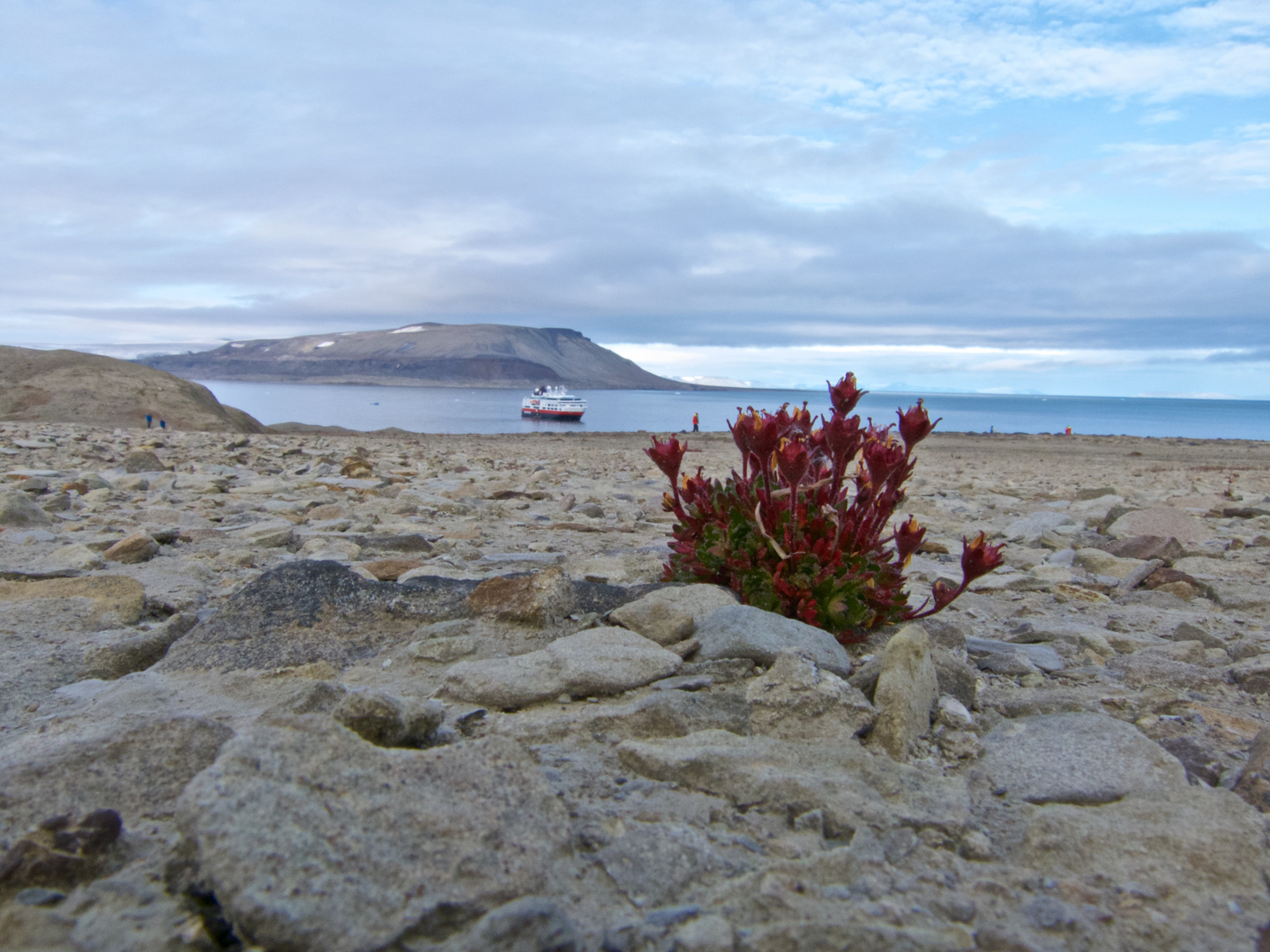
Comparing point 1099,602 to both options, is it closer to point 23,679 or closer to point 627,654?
point 627,654

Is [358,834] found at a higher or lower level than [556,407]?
lower

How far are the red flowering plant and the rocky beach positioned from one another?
169 mm

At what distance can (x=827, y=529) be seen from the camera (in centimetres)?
316

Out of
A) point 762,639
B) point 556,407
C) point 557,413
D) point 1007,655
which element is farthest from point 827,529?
point 557,413

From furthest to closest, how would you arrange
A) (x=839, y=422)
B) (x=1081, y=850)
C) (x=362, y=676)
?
(x=839, y=422) < (x=362, y=676) < (x=1081, y=850)

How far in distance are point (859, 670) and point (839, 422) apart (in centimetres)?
93

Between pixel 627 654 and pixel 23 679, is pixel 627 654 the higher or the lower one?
the higher one

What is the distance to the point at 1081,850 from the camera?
161cm

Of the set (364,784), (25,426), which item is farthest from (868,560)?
(25,426)

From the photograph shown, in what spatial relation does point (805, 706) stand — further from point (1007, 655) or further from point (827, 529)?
point (1007, 655)

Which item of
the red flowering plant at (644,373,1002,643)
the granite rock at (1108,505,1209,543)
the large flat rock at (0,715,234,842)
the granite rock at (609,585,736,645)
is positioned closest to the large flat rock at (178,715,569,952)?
the large flat rock at (0,715,234,842)

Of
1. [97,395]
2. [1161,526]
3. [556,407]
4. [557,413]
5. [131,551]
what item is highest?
[556,407]

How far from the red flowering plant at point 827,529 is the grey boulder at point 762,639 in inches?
8.6

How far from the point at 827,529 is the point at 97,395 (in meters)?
21.5
